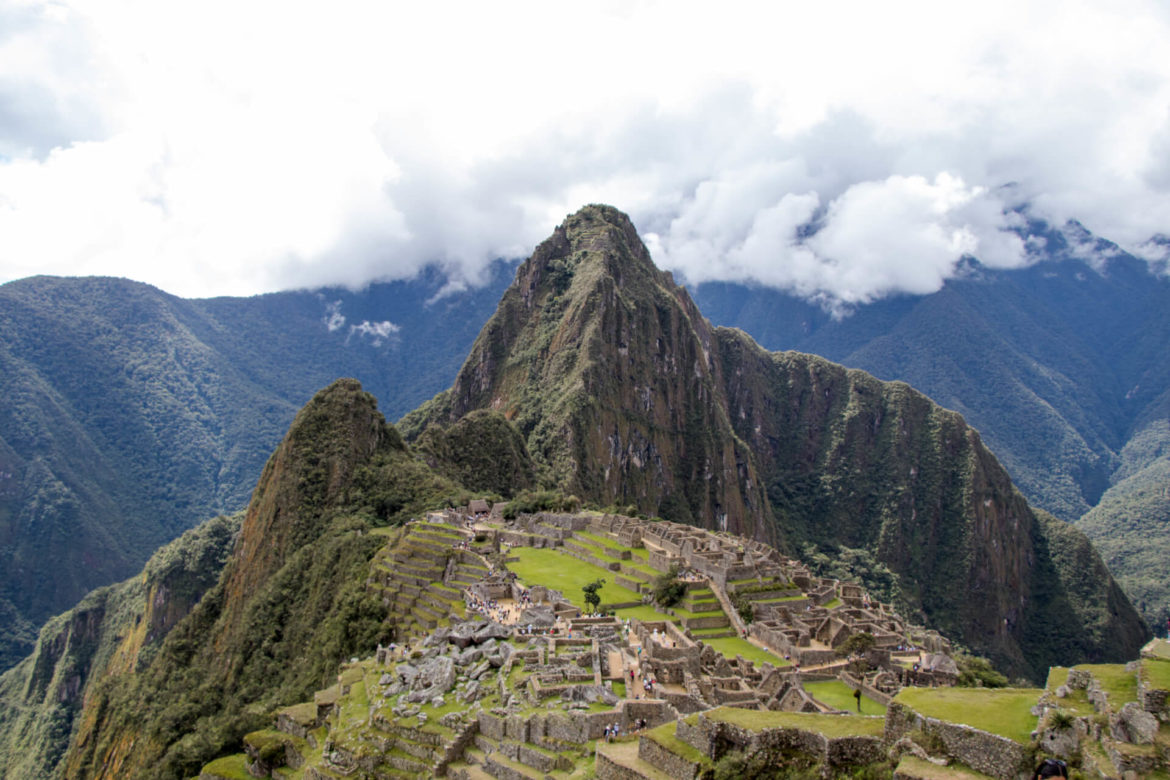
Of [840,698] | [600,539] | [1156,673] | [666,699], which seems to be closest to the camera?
[1156,673]

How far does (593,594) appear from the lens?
1880 inches

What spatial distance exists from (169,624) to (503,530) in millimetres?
60213

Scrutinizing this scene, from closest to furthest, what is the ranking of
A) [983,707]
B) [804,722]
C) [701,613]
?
[983,707] < [804,722] < [701,613]

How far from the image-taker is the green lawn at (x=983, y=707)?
13.4 metres

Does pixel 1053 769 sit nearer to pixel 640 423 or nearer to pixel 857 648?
pixel 857 648

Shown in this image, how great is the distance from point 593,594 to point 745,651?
9223 mm

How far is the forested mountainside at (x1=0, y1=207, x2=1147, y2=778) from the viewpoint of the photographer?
203ft

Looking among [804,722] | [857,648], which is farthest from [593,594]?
[804,722]

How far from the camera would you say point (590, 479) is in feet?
467

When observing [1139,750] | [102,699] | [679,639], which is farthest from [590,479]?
[1139,750]

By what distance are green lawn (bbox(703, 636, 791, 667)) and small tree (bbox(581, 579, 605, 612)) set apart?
21.6 ft

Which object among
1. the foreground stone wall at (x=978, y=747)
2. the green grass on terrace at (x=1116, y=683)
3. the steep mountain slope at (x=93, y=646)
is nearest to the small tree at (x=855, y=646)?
the green grass on terrace at (x=1116, y=683)

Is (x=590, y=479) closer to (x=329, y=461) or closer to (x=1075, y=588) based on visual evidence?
(x=329, y=461)

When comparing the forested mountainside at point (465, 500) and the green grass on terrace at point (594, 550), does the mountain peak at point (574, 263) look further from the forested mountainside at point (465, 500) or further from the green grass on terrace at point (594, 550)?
the green grass on terrace at point (594, 550)
